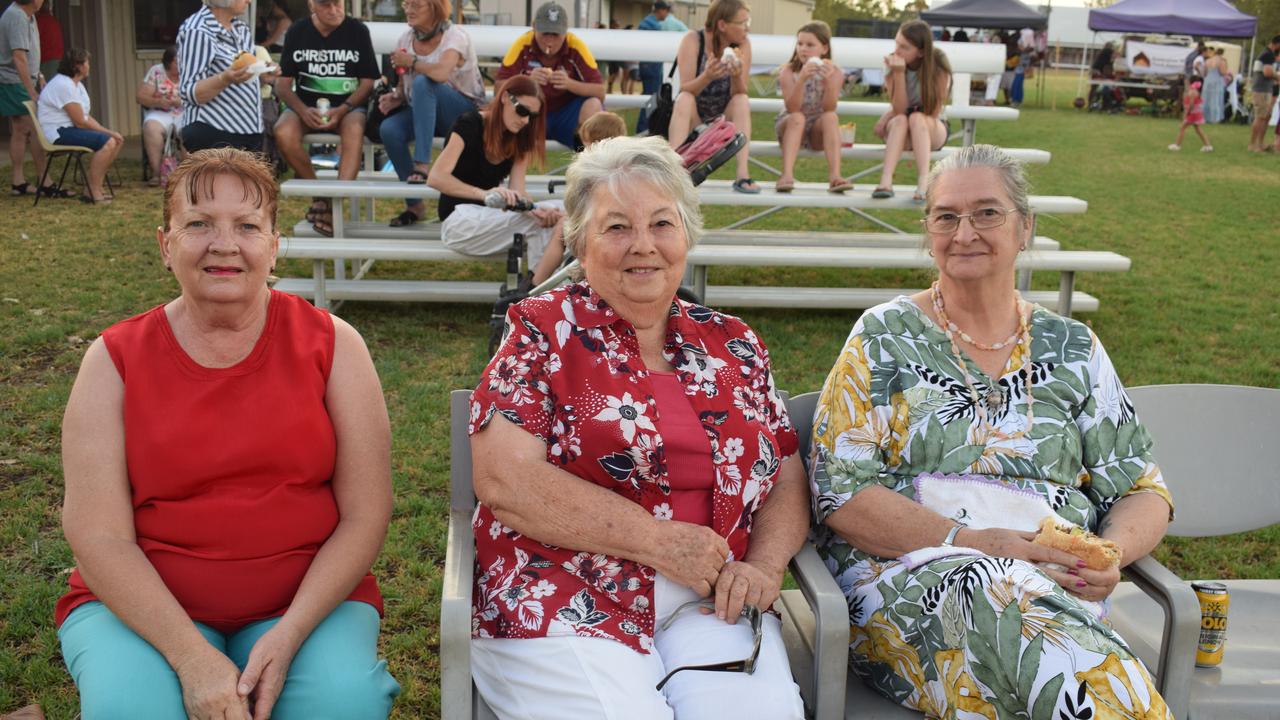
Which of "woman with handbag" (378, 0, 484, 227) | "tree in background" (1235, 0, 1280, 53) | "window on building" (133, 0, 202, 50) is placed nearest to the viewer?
"woman with handbag" (378, 0, 484, 227)

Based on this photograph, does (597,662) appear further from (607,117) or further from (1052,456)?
(607,117)

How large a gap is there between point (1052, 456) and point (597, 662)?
3.72 ft

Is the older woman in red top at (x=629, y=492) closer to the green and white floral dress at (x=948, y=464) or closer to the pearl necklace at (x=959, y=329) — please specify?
the green and white floral dress at (x=948, y=464)

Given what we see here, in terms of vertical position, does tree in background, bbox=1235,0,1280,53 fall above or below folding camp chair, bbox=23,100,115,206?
above

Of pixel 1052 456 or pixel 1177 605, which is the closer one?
pixel 1177 605

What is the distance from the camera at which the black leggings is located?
6.84m

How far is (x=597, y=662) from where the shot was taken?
2.15 meters

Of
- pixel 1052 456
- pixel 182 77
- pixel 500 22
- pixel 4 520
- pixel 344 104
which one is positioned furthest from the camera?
pixel 500 22

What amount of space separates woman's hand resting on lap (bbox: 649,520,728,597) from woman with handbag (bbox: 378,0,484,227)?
17.5 feet

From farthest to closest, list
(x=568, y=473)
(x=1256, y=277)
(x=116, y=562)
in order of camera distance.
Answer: (x=1256, y=277)
(x=568, y=473)
(x=116, y=562)

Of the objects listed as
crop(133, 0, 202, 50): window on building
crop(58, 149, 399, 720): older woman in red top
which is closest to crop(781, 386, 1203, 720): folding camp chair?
crop(58, 149, 399, 720): older woman in red top

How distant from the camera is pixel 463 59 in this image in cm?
750

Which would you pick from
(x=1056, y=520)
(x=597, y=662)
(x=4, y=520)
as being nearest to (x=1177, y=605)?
(x=1056, y=520)

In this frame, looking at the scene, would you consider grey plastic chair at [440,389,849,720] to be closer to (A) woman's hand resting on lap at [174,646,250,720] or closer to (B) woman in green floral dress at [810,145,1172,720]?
(B) woman in green floral dress at [810,145,1172,720]
